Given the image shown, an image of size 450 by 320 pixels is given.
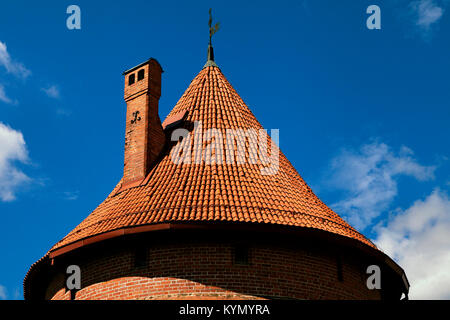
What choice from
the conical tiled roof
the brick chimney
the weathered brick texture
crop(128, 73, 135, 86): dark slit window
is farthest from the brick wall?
crop(128, 73, 135, 86): dark slit window

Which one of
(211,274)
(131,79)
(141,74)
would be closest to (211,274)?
(211,274)

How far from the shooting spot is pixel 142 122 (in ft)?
44.8

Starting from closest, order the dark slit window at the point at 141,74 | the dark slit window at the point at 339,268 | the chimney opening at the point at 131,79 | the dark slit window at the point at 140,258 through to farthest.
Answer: the dark slit window at the point at 140,258
the dark slit window at the point at 339,268
the dark slit window at the point at 141,74
the chimney opening at the point at 131,79

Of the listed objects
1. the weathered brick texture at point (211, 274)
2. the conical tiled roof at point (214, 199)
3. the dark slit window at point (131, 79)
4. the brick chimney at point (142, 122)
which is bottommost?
the weathered brick texture at point (211, 274)

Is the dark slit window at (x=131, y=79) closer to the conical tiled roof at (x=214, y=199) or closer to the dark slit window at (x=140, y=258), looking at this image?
the conical tiled roof at (x=214, y=199)

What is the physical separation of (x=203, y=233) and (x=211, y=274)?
2.45ft

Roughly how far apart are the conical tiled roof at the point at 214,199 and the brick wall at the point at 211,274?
50cm

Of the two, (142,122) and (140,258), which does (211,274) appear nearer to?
(140,258)

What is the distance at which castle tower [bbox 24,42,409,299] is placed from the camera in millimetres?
11438

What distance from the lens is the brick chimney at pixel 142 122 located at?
1335 centimetres

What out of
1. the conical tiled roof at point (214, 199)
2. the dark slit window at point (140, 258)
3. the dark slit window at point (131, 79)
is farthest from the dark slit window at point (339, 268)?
the dark slit window at point (131, 79)

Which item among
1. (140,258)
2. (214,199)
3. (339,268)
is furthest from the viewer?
(339,268)

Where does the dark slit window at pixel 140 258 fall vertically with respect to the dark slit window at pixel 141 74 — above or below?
below
